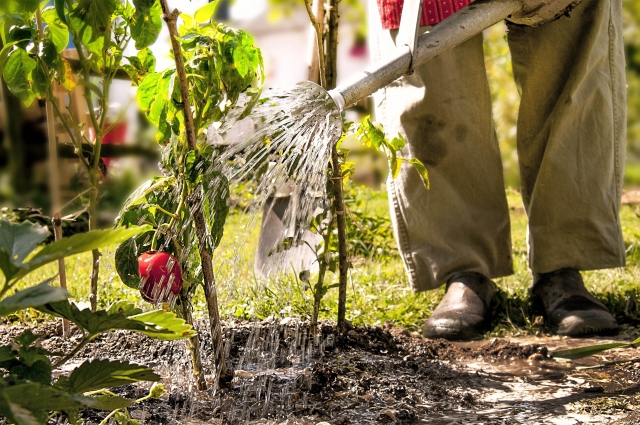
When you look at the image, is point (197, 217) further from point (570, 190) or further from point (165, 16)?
point (570, 190)

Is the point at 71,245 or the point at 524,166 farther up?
the point at 524,166

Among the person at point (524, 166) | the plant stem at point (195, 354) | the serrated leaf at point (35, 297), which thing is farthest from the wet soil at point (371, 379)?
the serrated leaf at point (35, 297)

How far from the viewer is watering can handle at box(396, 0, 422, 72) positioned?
1.56m

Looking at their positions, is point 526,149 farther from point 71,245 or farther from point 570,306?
point 71,245

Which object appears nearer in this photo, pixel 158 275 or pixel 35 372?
pixel 35 372

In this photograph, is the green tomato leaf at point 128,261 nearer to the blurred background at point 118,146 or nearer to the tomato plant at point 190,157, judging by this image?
the tomato plant at point 190,157

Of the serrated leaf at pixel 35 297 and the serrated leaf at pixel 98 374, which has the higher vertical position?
the serrated leaf at pixel 35 297

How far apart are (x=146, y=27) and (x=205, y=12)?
0.12 meters

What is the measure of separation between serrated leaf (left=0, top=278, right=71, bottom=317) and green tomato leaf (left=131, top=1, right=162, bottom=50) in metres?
0.72

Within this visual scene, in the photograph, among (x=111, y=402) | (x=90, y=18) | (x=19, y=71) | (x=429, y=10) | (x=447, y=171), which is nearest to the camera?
(x=111, y=402)

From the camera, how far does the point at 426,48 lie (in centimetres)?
159

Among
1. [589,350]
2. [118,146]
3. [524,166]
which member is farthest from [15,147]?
[589,350]

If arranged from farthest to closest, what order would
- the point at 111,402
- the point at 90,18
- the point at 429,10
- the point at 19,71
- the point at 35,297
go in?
the point at 429,10
the point at 19,71
the point at 90,18
the point at 111,402
the point at 35,297

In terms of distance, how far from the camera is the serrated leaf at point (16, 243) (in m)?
0.95
